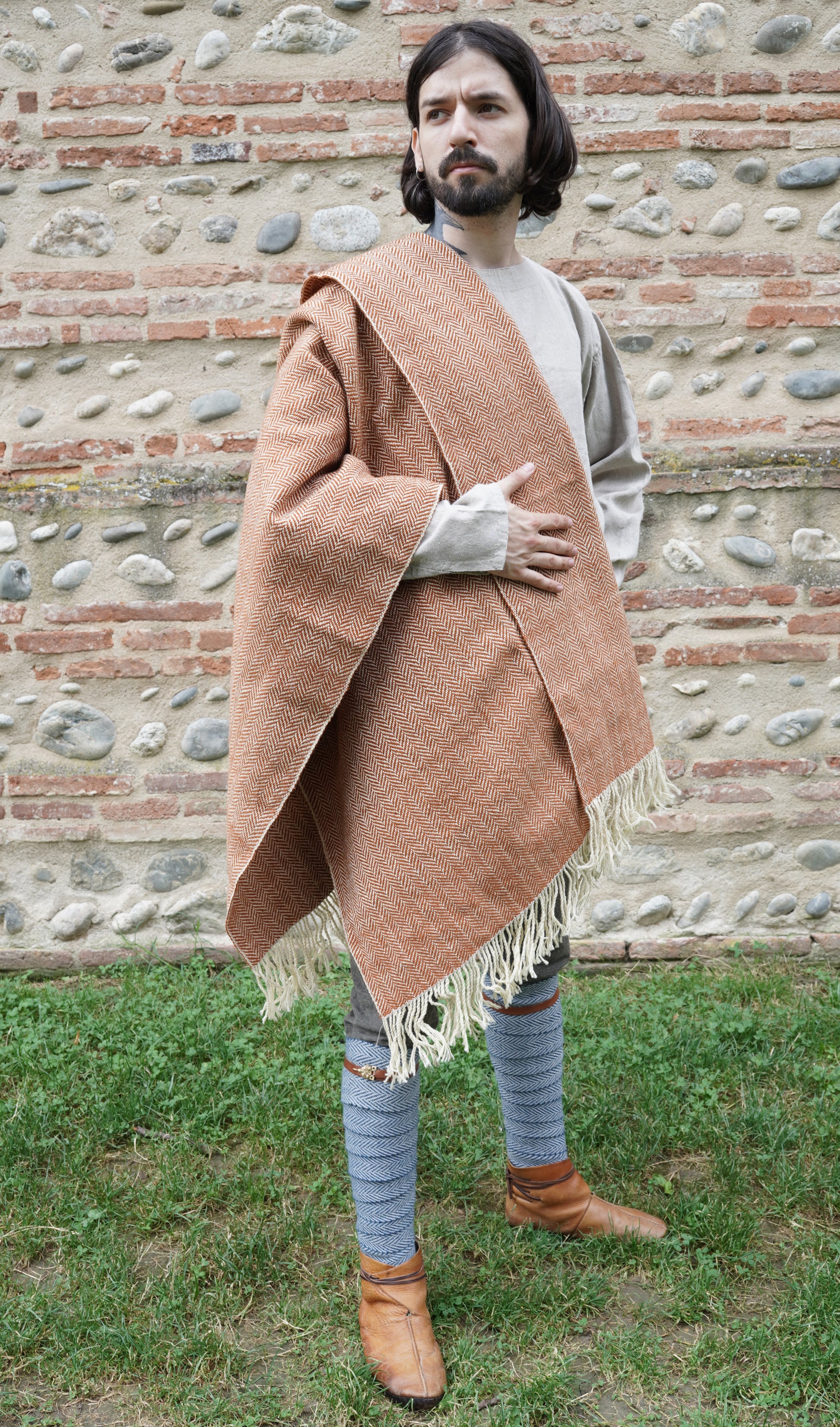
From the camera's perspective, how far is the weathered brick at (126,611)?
3.19 metres

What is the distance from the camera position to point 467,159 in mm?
1722

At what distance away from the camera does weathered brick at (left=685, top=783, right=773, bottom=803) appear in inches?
129

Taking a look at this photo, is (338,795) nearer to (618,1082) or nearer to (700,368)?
(618,1082)

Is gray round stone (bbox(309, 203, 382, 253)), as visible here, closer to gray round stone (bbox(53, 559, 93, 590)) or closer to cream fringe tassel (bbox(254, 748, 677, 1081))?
gray round stone (bbox(53, 559, 93, 590))

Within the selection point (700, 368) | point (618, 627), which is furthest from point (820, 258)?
point (618, 627)

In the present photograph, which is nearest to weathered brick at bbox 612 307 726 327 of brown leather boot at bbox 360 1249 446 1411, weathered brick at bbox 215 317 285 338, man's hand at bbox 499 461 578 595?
weathered brick at bbox 215 317 285 338

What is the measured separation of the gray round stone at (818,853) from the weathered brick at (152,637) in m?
1.97

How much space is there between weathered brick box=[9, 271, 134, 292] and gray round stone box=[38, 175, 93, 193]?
0.73 ft

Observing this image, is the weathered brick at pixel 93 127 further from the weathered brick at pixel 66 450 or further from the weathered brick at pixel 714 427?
the weathered brick at pixel 714 427

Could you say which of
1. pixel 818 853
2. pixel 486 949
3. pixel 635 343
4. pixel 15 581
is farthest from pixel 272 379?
pixel 818 853

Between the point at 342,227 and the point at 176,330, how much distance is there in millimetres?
558

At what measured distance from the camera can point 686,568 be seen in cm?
319

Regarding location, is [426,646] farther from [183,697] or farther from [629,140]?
[629,140]

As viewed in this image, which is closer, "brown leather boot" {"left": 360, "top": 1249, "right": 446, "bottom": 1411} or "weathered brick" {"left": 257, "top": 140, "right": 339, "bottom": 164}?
"brown leather boot" {"left": 360, "top": 1249, "right": 446, "bottom": 1411}
